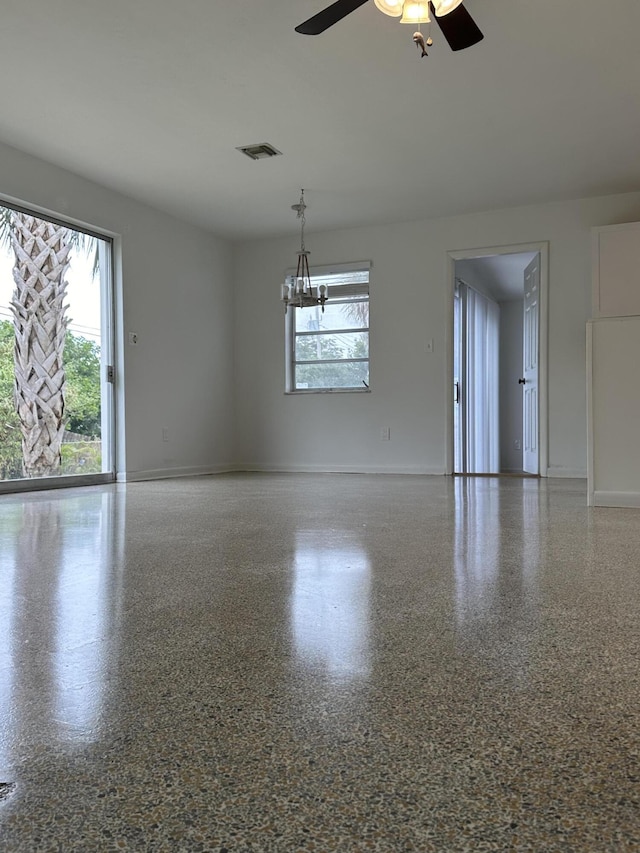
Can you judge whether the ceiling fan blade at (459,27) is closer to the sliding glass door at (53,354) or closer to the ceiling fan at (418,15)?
the ceiling fan at (418,15)

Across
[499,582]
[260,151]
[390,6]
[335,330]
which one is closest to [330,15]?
[390,6]

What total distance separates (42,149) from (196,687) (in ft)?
15.4

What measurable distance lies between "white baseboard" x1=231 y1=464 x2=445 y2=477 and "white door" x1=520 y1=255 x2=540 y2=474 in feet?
2.88

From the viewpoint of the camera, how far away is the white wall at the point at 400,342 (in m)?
5.93

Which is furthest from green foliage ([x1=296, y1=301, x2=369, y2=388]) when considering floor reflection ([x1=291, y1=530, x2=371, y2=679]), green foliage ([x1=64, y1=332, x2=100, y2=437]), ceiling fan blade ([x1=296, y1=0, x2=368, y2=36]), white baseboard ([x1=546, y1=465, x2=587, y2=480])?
floor reflection ([x1=291, y1=530, x2=371, y2=679])

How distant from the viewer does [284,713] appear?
0.91 meters

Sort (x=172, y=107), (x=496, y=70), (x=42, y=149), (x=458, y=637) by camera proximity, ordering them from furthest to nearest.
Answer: (x=42, y=149) → (x=172, y=107) → (x=496, y=70) → (x=458, y=637)

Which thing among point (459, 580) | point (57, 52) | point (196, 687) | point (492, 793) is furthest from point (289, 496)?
point (492, 793)

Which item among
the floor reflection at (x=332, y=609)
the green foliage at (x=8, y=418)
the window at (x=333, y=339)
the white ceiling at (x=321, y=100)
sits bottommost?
the floor reflection at (x=332, y=609)

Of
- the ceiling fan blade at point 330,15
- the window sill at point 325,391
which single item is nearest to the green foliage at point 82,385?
the window sill at point 325,391

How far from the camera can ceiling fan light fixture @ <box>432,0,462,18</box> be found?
2664 millimetres

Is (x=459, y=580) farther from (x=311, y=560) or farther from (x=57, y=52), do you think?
(x=57, y=52)

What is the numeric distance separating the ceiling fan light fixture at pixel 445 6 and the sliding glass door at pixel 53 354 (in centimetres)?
339

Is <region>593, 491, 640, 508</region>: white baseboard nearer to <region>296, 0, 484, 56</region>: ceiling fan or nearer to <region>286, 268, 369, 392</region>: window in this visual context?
<region>296, 0, 484, 56</region>: ceiling fan
